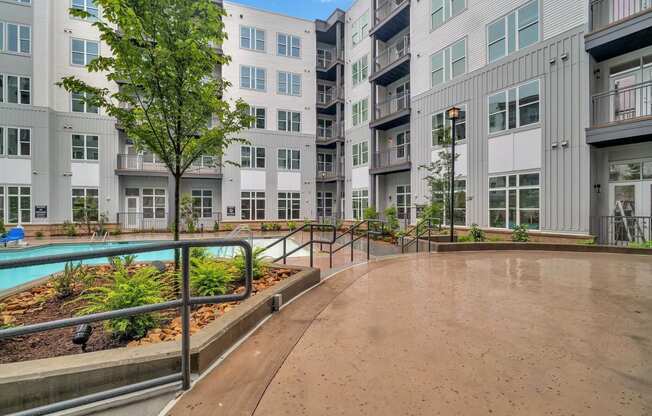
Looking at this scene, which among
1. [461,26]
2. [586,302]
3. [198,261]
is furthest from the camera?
[461,26]

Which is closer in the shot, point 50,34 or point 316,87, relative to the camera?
point 50,34

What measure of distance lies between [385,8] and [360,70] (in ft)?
14.0

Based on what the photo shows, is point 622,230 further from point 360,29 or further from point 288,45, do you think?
point 288,45

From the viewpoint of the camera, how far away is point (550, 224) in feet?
38.7

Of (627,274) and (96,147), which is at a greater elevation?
(96,147)

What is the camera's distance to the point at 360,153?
76.2 ft

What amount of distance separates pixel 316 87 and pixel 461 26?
14027 mm

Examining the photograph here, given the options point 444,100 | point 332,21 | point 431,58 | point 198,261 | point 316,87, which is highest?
point 332,21

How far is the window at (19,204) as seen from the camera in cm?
1825

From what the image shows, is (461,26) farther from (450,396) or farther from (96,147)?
(96,147)

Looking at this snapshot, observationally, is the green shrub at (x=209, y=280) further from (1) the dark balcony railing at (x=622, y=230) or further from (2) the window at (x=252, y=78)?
(2) the window at (x=252, y=78)

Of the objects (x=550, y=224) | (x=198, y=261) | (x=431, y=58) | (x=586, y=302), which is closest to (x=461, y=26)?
(x=431, y=58)

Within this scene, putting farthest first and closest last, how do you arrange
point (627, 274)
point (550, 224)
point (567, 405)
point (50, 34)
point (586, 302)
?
point (50, 34) → point (550, 224) → point (627, 274) → point (586, 302) → point (567, 405)

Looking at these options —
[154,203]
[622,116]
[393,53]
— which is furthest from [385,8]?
[154,203]
